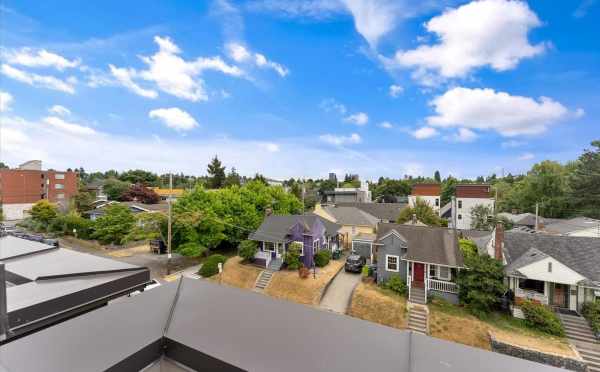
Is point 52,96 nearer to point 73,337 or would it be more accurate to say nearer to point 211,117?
point 73,337

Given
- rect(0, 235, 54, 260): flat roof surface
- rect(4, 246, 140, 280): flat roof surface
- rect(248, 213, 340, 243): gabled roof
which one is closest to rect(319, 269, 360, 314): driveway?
rect(248, 213, 340, 243): gabled roof

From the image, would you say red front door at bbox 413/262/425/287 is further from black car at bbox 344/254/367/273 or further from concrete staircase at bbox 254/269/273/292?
concrete staircase at bbox 254/269/273/292

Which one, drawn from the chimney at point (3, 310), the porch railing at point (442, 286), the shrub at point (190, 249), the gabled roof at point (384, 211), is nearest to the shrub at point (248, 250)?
the shrub at point (190, 249)

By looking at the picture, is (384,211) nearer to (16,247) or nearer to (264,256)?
(264,256)

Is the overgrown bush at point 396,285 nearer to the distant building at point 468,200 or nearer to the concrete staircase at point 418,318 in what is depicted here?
the concrete staircase at point 418,318

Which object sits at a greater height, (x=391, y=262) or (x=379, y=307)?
(x=391, y=262)

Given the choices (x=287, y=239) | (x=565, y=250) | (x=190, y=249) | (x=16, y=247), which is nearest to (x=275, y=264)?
(x=287, y=239)
